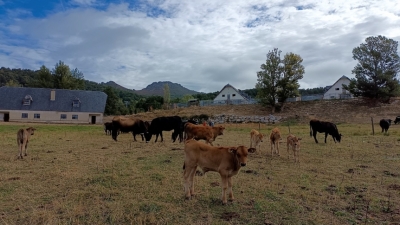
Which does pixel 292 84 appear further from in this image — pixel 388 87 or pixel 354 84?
pixel 388 87

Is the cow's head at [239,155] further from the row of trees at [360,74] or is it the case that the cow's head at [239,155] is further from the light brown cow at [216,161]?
the row of trees at [360,74]

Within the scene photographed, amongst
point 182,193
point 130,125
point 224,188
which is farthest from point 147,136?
point 224,188

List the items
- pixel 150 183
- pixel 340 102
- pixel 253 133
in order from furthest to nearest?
1. pixel 340 102
2. pixel 253 133
3. pixel 150 183

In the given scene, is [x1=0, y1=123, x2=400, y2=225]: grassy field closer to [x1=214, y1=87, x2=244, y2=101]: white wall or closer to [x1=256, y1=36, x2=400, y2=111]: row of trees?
[x1=256, y1=36, x2=400, y2=111]: row of trees

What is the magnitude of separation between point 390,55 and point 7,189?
193ft

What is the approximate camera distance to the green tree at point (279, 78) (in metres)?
54.4

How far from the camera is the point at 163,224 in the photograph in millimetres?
5281

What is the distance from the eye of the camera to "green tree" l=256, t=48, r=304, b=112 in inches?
2143

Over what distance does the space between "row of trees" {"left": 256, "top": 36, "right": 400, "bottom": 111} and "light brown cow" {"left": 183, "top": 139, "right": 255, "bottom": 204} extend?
49535 mm

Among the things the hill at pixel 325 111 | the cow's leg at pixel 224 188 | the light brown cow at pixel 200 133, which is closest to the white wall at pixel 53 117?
the hill at pixel 325 111

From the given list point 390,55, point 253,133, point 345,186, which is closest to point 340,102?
point 390,55

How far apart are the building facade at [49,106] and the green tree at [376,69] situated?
4987 centimetres

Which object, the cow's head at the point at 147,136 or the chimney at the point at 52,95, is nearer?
the cow's head at the point at 147,136

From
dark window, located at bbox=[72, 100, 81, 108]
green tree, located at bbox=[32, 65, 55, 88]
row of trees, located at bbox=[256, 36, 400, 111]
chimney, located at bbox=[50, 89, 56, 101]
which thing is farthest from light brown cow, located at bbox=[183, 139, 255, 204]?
green tree, located at bbox=[32, 65, 55, 88]
